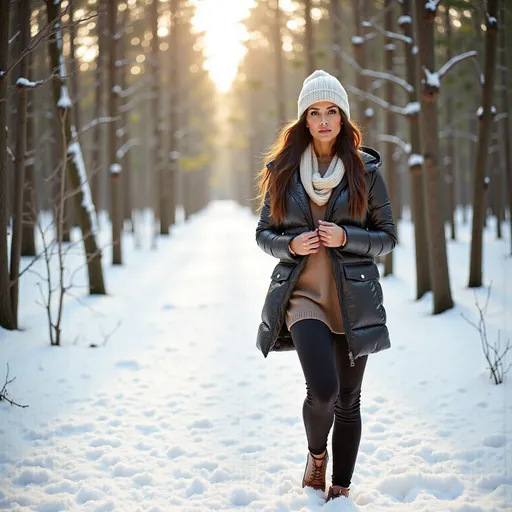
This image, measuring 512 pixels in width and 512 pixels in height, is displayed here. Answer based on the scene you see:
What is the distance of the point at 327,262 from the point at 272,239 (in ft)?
1.01

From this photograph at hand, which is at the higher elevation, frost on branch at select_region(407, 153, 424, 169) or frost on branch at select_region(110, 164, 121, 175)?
frost on branch at select_region(110, 164, 121, 175)

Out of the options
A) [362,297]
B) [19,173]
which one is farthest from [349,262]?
[19,173]

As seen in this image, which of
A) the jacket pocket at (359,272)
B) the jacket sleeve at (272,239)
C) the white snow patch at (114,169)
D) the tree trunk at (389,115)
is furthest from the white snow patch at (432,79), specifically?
the white snow patch at (114,169)

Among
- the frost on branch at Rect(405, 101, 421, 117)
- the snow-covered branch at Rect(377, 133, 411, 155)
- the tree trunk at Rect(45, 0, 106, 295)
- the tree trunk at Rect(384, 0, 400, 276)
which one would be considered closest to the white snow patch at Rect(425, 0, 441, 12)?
the frost on branch at Rect(405, 101, 421, 117)

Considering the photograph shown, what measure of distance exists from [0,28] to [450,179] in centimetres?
1524

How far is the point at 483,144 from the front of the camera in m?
7.58

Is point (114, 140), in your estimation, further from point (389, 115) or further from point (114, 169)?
point (389, 115)

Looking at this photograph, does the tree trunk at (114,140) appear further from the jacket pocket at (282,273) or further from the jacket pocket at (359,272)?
the jacket pocket at (359,272)

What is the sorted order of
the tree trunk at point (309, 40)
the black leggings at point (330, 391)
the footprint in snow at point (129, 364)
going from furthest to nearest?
1. the tree trunk at point (309, 40)
2. the footprint in snow at point (129, 364)
3. the black leggings at point (330, 391)

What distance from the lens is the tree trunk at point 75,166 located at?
6.99m

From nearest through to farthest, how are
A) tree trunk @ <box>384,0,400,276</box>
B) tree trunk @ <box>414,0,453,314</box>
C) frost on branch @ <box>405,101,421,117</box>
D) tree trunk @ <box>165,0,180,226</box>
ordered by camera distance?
tree trunk @ <box>414,0,453,314</box> → frost on branch @ <box>405,101,421,117</box> → tree trunk @ <box>384,0,400,276</box> → tree trunk @ <box>165,0,180,226</box>

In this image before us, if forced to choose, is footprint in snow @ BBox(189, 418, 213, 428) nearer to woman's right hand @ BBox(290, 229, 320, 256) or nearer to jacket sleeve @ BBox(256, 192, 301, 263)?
jacket sleeve @ BBox(256, 192, 301, 263)

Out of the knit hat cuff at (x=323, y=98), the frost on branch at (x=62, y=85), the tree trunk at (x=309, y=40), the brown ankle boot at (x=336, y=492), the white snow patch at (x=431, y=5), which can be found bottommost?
the brown ankle boot at (x=336, y=492)

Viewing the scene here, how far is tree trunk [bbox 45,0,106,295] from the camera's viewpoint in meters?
6.99
